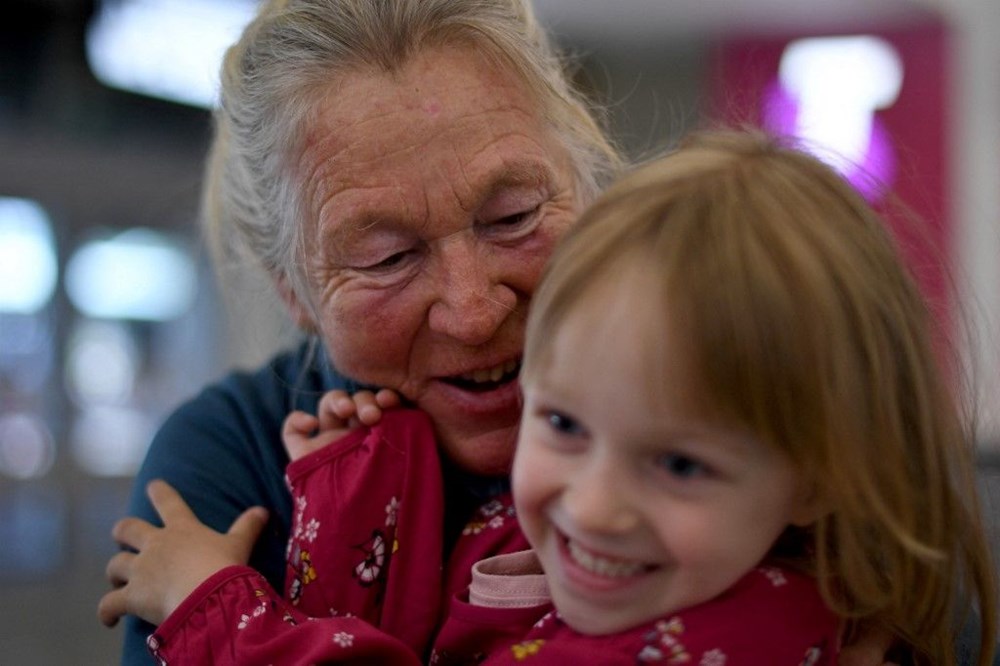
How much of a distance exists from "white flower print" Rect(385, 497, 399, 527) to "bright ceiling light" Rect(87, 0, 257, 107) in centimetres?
365

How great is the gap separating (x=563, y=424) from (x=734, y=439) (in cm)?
15

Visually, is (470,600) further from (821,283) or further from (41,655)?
(41,655)

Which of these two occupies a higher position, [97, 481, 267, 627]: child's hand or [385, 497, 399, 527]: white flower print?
[385, 497, 399, 527]: white flower print

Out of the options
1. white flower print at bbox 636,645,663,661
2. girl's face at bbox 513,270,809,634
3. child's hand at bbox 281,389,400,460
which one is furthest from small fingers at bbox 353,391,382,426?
white flower print at bbox 636,645,663,661

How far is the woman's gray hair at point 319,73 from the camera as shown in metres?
1.39

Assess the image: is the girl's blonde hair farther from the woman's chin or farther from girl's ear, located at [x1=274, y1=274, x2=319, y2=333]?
girl's ear, located at [x1=274, y1=274, x2=319, y2=333]

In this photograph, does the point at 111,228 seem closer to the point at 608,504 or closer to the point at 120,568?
the point at 120,568

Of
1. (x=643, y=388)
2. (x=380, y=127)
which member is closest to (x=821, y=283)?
(x=643, y=388)

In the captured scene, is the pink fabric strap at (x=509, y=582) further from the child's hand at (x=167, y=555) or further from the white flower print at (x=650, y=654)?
the child's hand at (x=167, y=555)

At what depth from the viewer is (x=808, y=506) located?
98 cm

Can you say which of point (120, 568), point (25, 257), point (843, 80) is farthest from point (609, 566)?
point (843, 80)

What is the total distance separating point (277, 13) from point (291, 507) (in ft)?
2.03

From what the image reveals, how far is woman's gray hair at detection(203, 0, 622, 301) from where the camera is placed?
1390mm

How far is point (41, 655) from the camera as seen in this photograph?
14.3 feet
